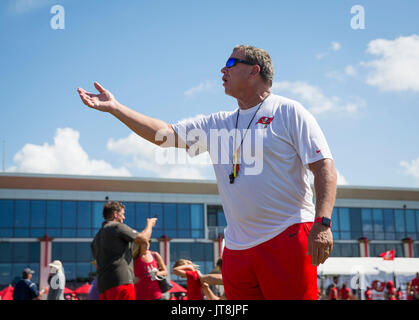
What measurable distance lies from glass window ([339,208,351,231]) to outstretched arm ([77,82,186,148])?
152 feet

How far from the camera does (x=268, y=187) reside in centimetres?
305

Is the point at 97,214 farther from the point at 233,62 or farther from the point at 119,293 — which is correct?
the point at 233,62

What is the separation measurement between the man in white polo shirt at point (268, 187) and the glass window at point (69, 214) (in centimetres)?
3949

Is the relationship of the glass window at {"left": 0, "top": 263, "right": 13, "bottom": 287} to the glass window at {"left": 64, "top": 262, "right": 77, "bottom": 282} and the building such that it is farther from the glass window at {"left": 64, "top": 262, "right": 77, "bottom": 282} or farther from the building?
the glass window at {"left": 64, "top": 262, "right": 77, "bottom": 282}

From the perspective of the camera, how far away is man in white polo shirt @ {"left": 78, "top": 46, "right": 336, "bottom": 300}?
9.53 feet

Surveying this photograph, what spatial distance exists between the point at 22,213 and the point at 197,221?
13.8 metres

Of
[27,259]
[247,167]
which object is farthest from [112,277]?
[27,259]

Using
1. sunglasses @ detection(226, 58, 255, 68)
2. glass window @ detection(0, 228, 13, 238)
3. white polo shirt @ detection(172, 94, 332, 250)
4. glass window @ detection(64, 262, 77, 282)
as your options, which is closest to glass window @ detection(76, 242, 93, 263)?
glass window @ detection(64, 262, 77, 282)

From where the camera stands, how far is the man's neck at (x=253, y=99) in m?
3.41

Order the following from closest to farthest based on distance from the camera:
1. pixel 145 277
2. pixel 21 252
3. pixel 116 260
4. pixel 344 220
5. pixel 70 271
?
pixel 116 260 < pixel 145 277 < pixel 70 271 < pixel 21 252 < pixel 344 220

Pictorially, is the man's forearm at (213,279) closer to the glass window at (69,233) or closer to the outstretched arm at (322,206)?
the outstretched arm at (322,206)

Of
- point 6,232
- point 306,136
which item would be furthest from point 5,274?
point 306,136

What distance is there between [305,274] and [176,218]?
41720 mm

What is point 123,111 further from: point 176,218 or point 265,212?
point 176,218
